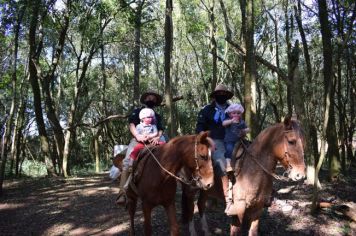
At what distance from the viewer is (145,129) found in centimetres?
674

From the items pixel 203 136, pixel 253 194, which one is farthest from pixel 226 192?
pixel 203 136

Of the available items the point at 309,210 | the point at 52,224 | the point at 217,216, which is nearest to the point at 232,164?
the point at 217,216

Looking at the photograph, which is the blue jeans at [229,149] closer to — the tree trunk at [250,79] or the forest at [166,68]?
the forest at [166,68]

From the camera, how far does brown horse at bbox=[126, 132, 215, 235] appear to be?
5.59m

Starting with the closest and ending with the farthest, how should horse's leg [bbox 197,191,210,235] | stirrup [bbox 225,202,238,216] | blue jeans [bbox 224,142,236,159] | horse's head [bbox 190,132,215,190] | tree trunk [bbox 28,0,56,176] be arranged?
1. horse's head [bbox 190,132,215,190]
2. stirrup [bbox 225,202,238,216]
3. blue jeans [bbox 224,142,236,159]
4. horse's leg [bbox 197,191,210,235]
5. tree trunk [bbox 28,0,56,176]

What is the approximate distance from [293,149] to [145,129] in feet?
8.37

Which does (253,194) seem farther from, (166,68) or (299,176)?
(166,68)

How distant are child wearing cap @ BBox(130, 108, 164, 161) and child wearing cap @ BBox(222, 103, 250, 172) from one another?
1.19 m

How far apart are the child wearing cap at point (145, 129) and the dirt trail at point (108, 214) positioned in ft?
7.49

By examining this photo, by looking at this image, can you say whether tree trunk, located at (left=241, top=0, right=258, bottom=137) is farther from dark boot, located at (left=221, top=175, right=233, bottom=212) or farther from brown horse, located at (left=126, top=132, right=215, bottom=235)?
brown horse, located at (left=126, top=132, right=215, bottom=235)

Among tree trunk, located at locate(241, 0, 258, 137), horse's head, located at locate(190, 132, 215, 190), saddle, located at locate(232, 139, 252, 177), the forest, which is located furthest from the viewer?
the forest

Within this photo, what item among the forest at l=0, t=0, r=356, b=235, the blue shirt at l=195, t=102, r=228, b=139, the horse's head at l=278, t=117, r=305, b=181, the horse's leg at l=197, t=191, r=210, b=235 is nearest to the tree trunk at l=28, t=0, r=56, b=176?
the forest at l=0, t=0, r=356, b=235

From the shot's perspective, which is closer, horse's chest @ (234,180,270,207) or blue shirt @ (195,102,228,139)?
horse's chest @ (234,180,270,207)

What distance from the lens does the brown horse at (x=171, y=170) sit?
559 cm
